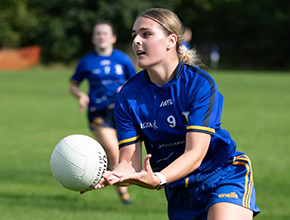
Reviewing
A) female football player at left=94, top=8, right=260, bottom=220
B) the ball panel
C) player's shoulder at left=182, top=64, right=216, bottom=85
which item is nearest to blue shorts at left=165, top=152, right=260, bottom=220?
female football player at left=94, top=8, right=260, bottom=220

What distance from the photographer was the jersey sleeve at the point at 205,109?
136 inches

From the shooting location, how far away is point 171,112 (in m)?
3.65

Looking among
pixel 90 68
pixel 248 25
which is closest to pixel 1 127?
pixel 90 68

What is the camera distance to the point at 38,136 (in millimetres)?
12492

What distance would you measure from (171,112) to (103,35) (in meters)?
4.03

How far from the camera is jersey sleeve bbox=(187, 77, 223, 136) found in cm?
345

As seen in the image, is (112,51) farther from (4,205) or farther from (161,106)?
(161,106)

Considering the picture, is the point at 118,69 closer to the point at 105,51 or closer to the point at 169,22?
the point at 105,51

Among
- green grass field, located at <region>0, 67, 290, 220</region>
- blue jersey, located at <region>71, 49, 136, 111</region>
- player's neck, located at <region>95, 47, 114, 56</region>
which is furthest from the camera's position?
player's neck, located at <region>95, 47, 114, 56</region>

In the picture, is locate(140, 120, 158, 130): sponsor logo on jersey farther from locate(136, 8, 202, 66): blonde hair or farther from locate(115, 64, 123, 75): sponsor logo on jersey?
locate(115, 64, 123, 75): sponsor logo on jersey

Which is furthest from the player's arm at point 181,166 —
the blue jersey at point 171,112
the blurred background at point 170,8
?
the blurred background at point 170,8

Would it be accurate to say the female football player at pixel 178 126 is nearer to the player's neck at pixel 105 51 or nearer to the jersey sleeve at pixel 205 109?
the jersey sleeve at pixel 205 109

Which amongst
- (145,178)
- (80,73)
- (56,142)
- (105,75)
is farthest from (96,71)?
(145,178)

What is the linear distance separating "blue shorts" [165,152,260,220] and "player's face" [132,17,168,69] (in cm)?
91
